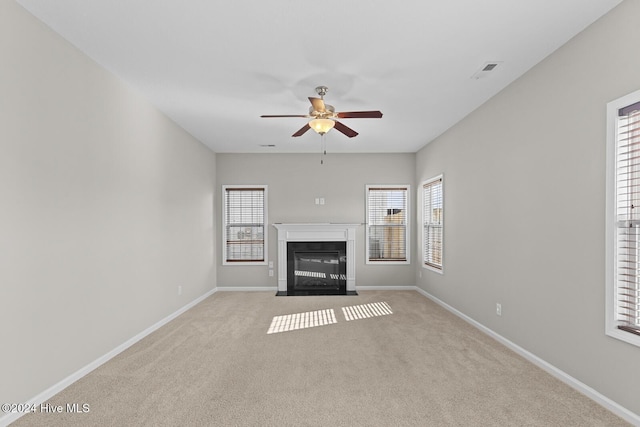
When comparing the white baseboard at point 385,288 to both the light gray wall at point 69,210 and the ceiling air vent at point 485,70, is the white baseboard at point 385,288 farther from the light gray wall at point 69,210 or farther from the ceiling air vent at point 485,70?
the ceiling air vent at point 485,70

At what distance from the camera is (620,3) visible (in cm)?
224

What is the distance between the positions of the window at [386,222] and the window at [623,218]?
449cm

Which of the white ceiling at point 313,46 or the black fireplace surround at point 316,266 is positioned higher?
the white ceiling at point 313,46

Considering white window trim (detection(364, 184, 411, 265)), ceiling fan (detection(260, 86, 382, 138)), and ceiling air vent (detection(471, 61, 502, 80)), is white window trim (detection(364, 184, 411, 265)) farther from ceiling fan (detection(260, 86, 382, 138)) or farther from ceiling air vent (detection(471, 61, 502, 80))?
ceiling air vent (detection(471, 61, 502, 80))

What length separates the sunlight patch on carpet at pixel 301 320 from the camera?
4273 mm

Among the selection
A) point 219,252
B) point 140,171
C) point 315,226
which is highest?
point 140,171

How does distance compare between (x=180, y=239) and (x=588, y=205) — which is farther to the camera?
(x=180, y=239)

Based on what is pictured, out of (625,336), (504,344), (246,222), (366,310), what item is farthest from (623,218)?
(246,222)

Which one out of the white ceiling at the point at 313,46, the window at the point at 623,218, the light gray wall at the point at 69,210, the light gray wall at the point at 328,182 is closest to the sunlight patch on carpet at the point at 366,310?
the light gray wall at the point at 328,182

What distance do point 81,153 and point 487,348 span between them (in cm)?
413

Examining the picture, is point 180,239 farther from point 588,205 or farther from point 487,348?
point 588,205

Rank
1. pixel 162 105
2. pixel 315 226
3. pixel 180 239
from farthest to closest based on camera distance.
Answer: pixel 315 226, pixel 180 239, pixel 162 105

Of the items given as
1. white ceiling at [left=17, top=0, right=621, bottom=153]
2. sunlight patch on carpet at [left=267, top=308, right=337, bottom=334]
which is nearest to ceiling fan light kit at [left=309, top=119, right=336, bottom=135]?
white ceiling at [left=17, top=0, right=621, bottom=153]

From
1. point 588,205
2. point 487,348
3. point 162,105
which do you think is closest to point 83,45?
point 162,105
